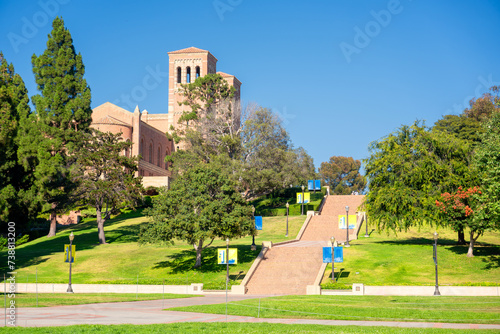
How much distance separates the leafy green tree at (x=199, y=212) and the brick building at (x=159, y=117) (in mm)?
45011

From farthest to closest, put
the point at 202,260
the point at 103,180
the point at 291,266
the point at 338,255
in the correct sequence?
1. the point at 103,180
2. the point at 202,260
3. the point at 291,266
4. the point at 338,255

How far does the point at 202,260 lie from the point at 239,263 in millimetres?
2989

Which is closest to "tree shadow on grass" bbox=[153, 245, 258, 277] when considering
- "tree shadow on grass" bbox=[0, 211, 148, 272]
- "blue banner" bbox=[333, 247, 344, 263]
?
"blue banner" bbox=[333, 247, 344, 263]

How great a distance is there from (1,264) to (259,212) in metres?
31.3

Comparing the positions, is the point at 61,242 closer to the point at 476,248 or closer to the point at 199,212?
the point at 199,212

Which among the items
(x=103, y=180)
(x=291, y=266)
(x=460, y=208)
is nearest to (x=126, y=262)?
(x=103, y=180)

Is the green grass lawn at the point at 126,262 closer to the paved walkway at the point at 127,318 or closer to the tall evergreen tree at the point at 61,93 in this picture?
the tall evergreen tree at the point at 61,93

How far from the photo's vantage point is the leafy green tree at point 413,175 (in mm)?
40938

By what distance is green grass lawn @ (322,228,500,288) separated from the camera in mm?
33188

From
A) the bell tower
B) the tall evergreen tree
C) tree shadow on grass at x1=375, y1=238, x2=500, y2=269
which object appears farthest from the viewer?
Answer: the bell tower

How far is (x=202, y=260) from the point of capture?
1603 inches

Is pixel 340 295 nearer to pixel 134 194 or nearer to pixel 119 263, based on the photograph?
pixel 119 263

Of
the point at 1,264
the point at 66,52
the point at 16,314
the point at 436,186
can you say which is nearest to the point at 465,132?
the point at 436,186

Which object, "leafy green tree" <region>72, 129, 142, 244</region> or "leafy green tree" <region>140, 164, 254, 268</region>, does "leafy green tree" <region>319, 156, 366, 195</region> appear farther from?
"leafy green tree" <region>140, 164, 254, 268</region>
